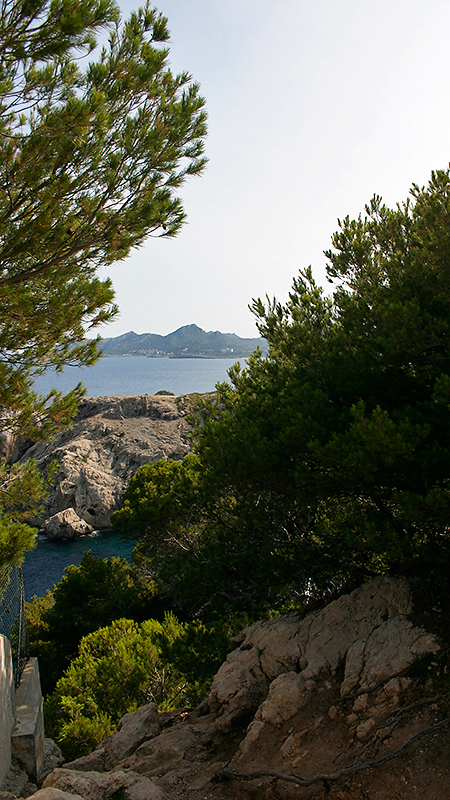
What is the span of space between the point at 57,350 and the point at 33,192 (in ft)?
8.62

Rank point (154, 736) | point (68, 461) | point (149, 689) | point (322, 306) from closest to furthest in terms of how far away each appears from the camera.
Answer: point (154, 736) → point (322, 306) → point (149, 689) → point (68, 461)

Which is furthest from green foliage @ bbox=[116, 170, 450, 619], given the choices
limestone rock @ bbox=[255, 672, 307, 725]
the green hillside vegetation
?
limestone rock @ bbox=[255, 672, 307, 725]

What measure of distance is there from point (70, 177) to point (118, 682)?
11.6 metres

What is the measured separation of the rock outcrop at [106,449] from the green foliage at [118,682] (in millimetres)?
24762

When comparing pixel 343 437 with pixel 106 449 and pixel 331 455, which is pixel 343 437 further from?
pixel 106 449

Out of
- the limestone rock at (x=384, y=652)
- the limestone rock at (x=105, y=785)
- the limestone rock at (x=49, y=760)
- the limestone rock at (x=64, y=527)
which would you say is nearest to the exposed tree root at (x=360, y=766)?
the limestone rock at (x=384, y=652)

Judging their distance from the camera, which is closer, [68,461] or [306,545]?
[306,545]

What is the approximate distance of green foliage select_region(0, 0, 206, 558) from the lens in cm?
539

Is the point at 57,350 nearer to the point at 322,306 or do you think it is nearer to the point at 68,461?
the point at 322,306

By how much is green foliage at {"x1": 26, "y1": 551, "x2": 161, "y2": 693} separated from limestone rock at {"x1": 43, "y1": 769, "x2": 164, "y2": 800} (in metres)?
13.0

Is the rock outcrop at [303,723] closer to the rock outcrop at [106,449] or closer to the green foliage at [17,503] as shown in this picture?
the green foliage at [17,503]

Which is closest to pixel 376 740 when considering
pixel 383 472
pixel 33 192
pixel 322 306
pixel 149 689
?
pixel 383 472

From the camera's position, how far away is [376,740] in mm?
4766

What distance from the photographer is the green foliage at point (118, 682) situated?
9477 millimetres
